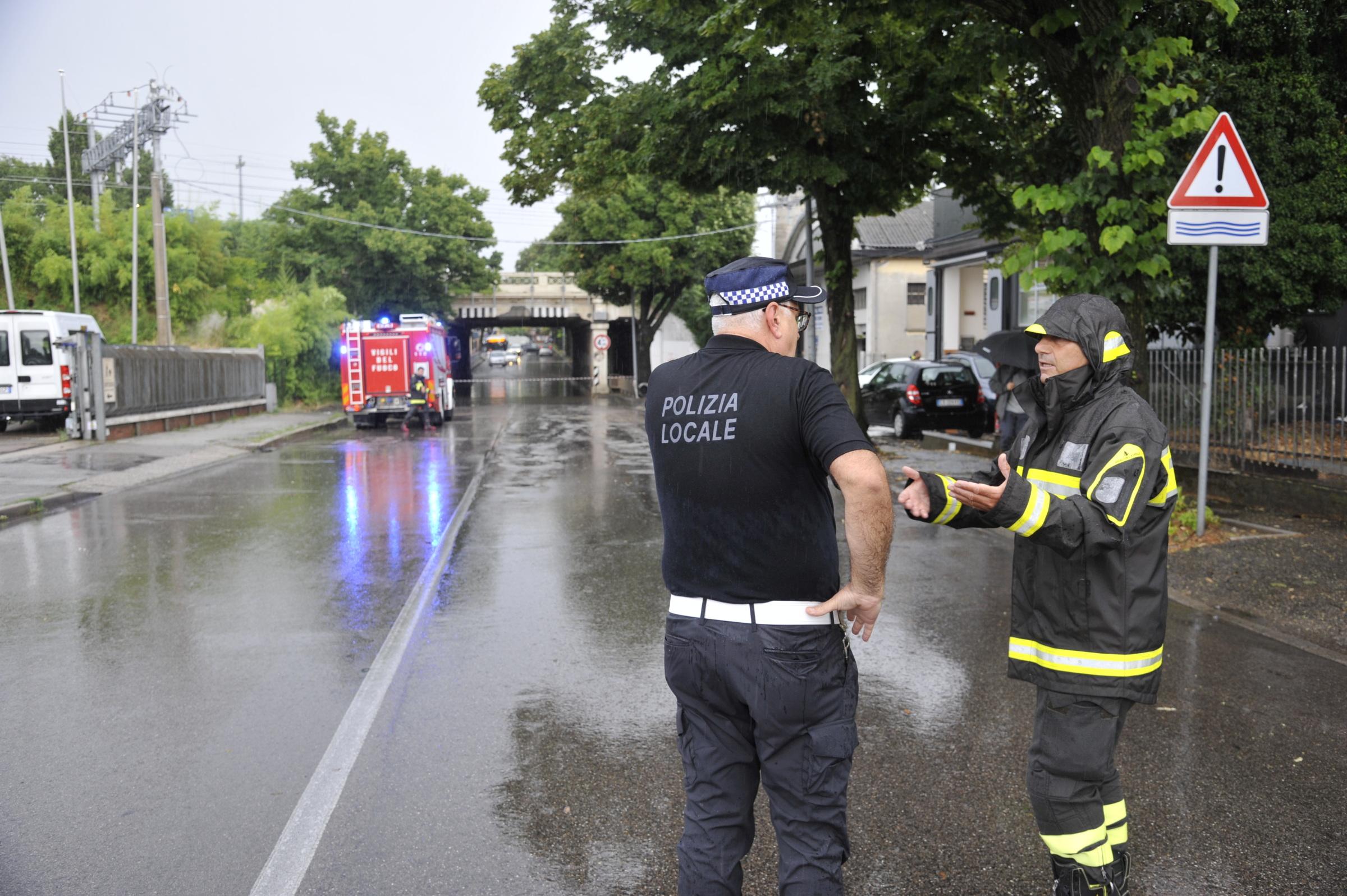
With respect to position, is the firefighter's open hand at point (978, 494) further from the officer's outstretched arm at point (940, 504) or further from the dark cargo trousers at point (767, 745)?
the dark cargo trousers at point (767, 745)

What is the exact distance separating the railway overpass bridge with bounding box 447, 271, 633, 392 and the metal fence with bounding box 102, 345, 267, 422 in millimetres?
27566

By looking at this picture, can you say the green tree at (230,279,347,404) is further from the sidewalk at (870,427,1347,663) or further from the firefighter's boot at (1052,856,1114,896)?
the firefighter's boot at (1052,856,1114,896)

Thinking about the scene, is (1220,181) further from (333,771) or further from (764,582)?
(333,771)

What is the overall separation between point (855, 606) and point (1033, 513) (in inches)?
22.1

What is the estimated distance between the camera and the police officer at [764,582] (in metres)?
2.89

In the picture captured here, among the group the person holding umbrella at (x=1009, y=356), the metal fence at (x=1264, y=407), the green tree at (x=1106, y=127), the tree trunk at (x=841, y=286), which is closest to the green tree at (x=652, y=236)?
the tree trunk at (x=841, y=286)

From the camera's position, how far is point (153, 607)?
7824mm

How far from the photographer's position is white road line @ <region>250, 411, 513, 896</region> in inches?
148

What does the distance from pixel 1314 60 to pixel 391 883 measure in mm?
14147

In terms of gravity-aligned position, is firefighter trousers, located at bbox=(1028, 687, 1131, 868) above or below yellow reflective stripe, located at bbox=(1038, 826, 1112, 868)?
above

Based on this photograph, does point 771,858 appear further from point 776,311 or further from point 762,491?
point 776,311

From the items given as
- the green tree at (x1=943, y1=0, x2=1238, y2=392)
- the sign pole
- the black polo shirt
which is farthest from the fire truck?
the black polo shirt

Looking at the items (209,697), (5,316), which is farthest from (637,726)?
(5,316)

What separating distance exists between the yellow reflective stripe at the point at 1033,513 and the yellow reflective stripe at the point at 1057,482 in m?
0.15
